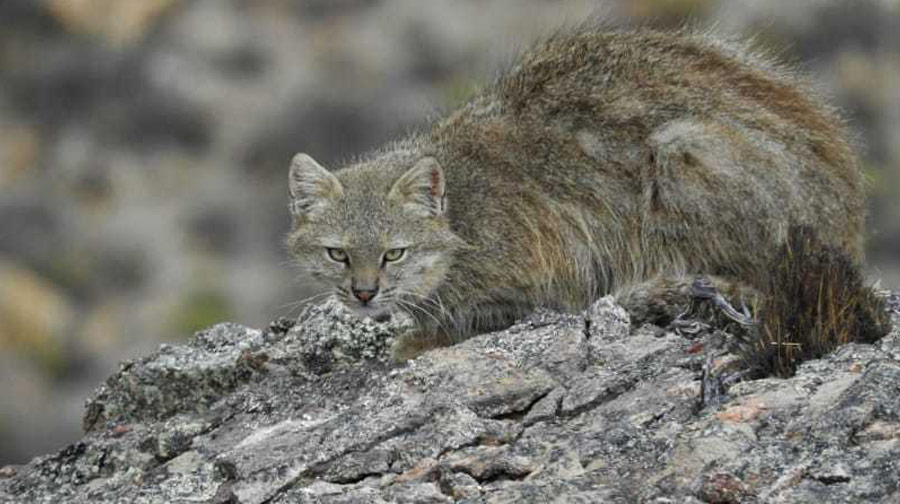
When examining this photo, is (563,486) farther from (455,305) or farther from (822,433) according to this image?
(455,305)

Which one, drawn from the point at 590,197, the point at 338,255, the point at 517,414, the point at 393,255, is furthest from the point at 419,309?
the point at 517,414

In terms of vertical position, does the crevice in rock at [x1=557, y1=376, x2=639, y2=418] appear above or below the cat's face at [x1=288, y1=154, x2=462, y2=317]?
below

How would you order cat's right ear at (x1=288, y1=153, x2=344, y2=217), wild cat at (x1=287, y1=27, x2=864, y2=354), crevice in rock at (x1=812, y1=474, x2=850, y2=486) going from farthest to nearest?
cat's right ear at (x1=288, y1=153, x2=344, y2=217) < wild cat at (x1=287, y1=27, x2=864, y2=354) < crevice in rock at (x1=812, y1=474, x2=850, y2=486)

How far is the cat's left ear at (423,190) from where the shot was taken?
10805 millimetres

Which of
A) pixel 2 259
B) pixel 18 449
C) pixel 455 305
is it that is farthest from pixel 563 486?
pixel 2 259

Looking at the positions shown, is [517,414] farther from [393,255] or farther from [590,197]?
[590,197]

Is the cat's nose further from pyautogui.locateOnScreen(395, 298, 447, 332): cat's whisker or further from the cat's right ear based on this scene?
the cat's right ear

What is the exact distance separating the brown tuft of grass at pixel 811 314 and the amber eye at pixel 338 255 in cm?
282

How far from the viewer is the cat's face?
10680 millimetres

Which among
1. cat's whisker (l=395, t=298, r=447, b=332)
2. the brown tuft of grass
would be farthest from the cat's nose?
the brown tuft of grass

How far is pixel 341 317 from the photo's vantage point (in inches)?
427

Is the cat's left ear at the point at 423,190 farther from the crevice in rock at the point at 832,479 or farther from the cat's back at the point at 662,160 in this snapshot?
the crevice in rock at the point at 832,479

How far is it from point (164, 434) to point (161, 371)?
0.98 meters

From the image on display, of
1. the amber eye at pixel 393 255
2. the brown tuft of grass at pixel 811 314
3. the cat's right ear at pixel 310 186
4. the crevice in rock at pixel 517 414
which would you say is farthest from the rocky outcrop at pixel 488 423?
the cat's right ear at pixel 310 186
